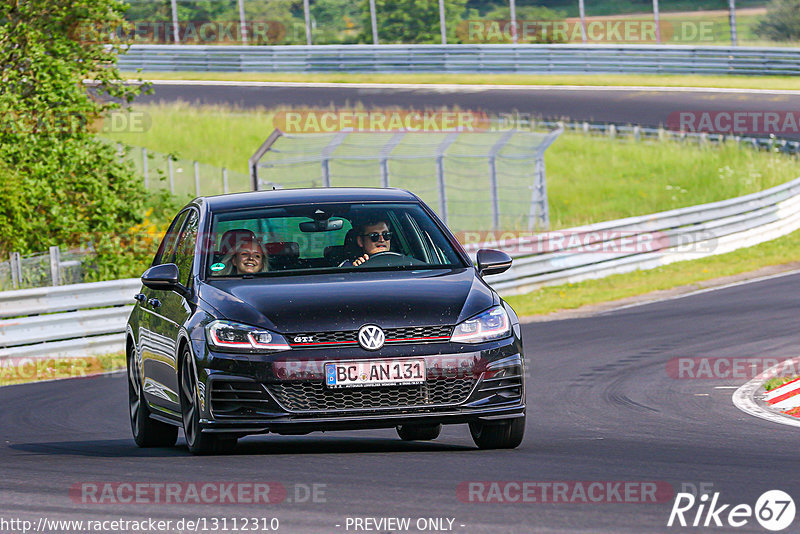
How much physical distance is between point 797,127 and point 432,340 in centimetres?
3124

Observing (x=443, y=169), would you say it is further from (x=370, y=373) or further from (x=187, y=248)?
(x=370, y=373)

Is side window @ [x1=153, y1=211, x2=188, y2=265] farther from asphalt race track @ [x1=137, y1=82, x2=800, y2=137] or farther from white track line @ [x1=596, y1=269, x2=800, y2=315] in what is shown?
asphalt race track @ [x1=137, y1=82, x2=800, y2=137]

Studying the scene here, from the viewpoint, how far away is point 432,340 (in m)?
7.85

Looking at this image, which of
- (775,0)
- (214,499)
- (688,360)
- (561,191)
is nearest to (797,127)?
(561,191)

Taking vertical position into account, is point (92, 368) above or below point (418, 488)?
below

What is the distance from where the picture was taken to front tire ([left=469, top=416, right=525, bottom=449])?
27.5 feet

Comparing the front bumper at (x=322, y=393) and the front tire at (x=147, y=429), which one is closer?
the front bumper at (x=322, y=393)

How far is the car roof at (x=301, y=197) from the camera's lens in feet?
30.0

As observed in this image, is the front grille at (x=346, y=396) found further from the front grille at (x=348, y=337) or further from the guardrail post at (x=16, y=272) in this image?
the guardrail post at (x=16, y=272)

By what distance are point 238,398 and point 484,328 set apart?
1.42 metres

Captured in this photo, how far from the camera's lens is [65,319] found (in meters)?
17.1

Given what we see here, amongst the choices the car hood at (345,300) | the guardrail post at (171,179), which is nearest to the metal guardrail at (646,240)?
the guardrail post at (171,179)

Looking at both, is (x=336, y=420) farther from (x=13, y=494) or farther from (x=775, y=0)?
(x=775, y=0)

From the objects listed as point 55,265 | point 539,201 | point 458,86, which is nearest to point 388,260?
point 55,265
